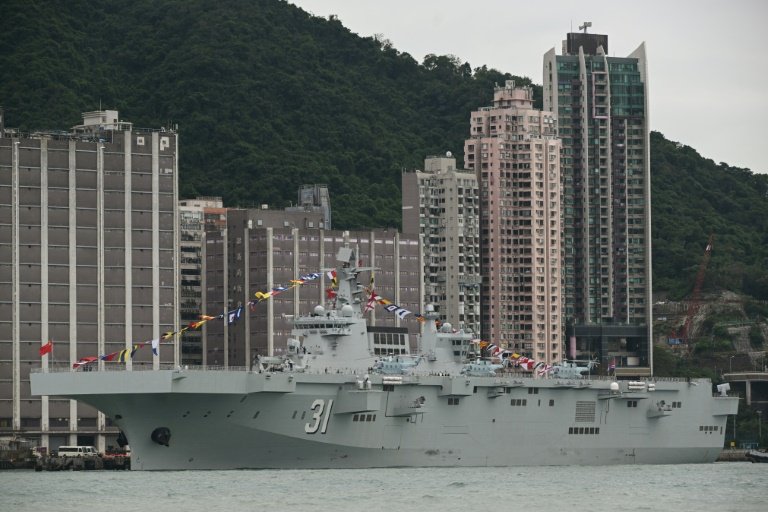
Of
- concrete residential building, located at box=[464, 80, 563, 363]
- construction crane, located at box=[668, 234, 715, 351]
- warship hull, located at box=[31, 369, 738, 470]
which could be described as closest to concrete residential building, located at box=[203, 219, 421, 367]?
concrete residential building, located at box=[464, 80, 563, 363]

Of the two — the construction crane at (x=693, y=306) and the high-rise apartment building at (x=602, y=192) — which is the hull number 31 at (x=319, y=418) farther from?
the construction crane at (x=693, y=306)

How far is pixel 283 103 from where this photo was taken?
121 m

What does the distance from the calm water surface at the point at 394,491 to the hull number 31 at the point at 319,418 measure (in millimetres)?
1704

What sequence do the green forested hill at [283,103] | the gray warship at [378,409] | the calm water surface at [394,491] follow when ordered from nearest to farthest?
the calm water surface at [394,491] → the gray warship at [378,409] → the green forested hill at [283,103]

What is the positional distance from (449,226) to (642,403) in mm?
41002

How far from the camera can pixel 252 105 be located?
386 feet

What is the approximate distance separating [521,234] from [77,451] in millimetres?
39764

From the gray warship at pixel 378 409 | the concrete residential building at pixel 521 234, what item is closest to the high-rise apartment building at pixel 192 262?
the concrete residential building at pixel 521 234

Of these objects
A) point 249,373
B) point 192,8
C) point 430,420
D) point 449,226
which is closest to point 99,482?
→ point 249,373

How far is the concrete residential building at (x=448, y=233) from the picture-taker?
368ft

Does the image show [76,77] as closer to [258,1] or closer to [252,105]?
[252,105]

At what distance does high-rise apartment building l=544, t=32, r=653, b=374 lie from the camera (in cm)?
11994

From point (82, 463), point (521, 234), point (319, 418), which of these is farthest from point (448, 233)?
point (319, 418)

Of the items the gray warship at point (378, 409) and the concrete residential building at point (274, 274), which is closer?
the gray warship at point (378, 409)
